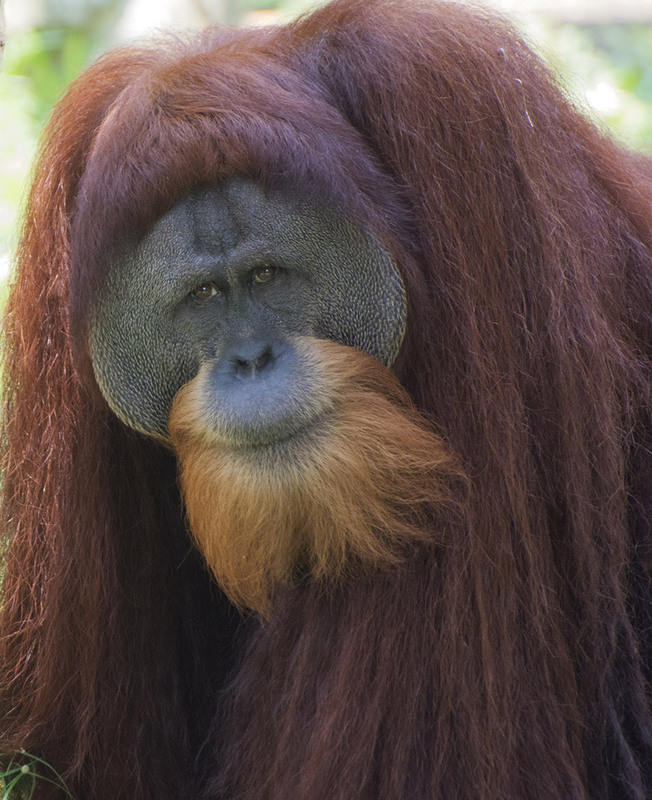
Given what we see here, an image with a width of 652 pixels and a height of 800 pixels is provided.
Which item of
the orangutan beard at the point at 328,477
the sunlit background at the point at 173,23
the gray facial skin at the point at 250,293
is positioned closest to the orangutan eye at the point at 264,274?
the gray facial skin at the point at 250,293

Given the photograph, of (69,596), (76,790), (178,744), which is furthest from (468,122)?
(76,790)

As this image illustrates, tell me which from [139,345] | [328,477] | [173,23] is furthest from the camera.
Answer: [173,23]

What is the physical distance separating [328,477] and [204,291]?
36 cm

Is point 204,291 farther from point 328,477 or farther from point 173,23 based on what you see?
point 173,23

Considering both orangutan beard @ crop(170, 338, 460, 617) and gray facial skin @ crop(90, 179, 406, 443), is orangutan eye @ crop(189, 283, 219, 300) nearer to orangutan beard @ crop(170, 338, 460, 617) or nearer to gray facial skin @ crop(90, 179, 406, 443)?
gray facial skin @ crop(90, 179, 406, 443)

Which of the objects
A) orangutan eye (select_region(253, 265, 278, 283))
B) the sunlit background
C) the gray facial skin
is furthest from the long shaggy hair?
the sunlit background

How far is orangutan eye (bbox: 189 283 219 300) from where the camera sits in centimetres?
175

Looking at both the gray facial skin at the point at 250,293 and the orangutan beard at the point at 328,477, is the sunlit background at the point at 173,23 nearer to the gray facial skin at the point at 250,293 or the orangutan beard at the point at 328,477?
the gray facial skin at the point at 250,293

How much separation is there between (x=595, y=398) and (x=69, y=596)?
977 mm

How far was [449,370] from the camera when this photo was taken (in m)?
1.74

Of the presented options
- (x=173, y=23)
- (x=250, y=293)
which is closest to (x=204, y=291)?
(x=250, y=293)

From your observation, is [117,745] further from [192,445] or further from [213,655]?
[192,445]

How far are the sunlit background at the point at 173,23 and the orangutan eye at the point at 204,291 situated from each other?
2.63 m

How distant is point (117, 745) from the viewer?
82.0 inches
